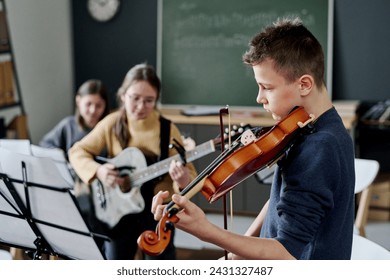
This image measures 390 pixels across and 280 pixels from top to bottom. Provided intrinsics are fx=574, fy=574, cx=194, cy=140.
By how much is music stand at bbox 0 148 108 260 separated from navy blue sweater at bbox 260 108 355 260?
563 millimetres

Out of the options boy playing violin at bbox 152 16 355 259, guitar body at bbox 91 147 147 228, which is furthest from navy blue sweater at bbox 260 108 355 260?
guitar body at bbox 91 147 147 228

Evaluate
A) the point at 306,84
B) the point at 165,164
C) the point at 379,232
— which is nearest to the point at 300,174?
the point at 306,84

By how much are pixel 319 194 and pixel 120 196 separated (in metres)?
1.45

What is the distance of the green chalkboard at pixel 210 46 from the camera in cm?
382

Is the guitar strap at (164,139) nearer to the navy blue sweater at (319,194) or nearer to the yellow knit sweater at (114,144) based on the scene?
the yellow knit sweater at (114,144)

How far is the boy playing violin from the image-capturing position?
1036 millimetres

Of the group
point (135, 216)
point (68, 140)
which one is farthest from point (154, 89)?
point (68, 140)

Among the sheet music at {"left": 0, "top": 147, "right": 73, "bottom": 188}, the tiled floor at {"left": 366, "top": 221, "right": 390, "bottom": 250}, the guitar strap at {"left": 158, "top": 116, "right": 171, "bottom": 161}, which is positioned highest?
the sheet music at {"left": 0, "top": 147, "right": 73, "bottom": 188}

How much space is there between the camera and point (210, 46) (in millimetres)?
3932

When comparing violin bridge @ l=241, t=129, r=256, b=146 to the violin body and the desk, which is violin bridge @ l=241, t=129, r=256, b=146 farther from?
the desk

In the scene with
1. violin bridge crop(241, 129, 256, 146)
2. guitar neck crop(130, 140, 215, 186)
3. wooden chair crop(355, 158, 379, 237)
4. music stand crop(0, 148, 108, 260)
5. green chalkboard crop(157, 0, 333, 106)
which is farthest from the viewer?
green chalkboard crop(157, 0, 333, 106)

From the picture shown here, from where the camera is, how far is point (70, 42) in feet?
14.3

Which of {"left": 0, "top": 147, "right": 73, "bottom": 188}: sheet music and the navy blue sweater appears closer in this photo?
the navy blue sweater
